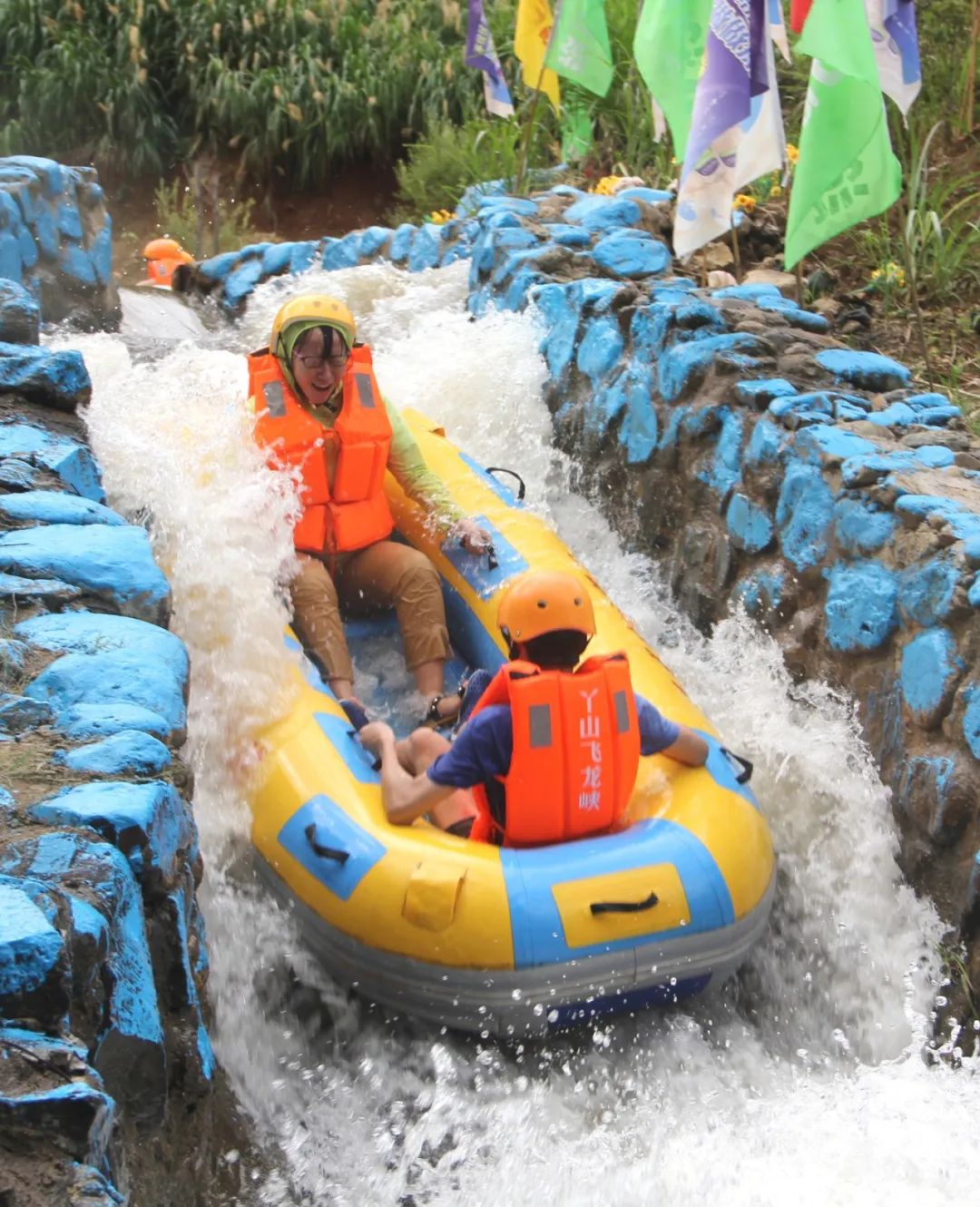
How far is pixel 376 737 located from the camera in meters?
3.55

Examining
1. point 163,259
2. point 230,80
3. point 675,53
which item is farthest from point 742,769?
point 230,80

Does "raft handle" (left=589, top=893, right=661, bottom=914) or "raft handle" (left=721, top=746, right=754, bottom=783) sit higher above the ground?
"raft handle" (left=721, top=746, right=754, bottom=783)

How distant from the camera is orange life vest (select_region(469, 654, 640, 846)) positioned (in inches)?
120

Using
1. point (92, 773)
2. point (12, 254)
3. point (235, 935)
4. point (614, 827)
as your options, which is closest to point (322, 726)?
point (235, 935)

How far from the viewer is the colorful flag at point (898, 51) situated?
4.55 m

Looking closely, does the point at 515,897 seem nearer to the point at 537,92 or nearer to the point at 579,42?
the point at 579,42

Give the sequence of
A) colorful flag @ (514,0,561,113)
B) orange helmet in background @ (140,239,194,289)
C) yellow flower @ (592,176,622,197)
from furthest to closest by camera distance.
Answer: orange helmet in background @ (140,239,194,289) < yellow flower @ (592,176,622,197) < colorful flag @ (514,0,561,113)

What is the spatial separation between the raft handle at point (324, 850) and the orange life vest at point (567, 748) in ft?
1.22

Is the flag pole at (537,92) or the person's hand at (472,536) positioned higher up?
the flag pole at (537,92)

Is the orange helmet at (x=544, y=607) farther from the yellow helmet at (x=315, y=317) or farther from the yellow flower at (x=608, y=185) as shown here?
the yellow flower at (x=608, y=185)

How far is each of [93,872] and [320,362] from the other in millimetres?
2634

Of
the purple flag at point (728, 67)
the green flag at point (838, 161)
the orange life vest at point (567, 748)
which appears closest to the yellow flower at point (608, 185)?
the purple flag at point (728, 67)

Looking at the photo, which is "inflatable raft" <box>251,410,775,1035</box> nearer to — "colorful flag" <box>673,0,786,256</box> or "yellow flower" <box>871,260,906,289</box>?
"colorful flag" <box>673,0,786,256</box>

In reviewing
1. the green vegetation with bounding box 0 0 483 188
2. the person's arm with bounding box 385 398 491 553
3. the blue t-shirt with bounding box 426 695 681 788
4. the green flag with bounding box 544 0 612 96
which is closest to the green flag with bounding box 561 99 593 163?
the green flag with bounding box 544 0 612 96
